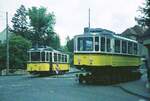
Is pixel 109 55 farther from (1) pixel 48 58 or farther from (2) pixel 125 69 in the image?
(1) pixel 48 58

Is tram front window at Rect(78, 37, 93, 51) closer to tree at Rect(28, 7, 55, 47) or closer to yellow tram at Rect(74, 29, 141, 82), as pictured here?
yellow tram at Rect(74, 29, 141, 82)

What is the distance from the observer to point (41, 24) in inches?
4262

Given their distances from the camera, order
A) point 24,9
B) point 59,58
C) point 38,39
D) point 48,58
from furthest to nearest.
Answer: point 24,9, point 38,39, point 59,58, point 48,58

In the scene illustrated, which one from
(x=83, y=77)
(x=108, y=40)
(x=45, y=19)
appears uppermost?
(x=45, y=19)

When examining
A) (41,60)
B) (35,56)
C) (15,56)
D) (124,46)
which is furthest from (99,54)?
(15,56)

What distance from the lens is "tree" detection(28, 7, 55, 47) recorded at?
351 feet

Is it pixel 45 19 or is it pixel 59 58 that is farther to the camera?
pixel 45 19

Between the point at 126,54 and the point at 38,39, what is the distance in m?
73.5

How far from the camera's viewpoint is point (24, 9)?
380 ft

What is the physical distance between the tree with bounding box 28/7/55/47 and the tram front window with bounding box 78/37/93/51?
76027 millimetres

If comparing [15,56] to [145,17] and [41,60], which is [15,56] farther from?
[145,17]

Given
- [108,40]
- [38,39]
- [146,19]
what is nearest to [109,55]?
[108,40]

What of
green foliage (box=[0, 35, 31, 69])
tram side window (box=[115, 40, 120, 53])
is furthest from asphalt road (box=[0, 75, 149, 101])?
green foliage (box=[0, 35, 31, 69])

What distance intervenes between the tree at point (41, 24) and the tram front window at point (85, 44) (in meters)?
76.0
